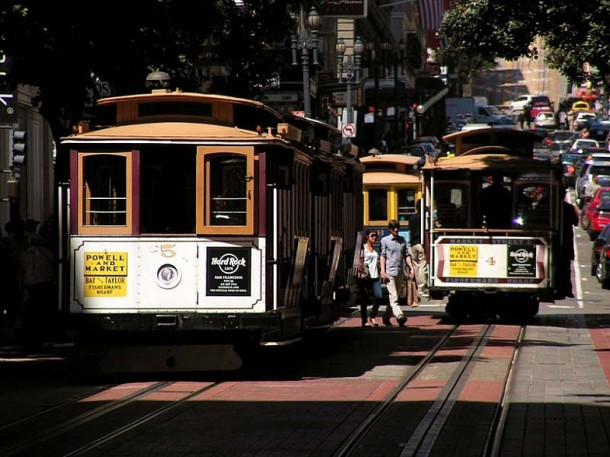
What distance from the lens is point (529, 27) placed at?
27.7m

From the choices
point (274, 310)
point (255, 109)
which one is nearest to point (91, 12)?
point (255, 109)

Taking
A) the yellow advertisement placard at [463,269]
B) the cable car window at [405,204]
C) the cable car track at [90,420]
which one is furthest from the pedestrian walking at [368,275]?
the cable car track at [90,420]

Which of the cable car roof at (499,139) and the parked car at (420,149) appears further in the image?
the parked car at (420,149)

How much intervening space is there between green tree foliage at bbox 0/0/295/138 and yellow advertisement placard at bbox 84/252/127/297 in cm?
416

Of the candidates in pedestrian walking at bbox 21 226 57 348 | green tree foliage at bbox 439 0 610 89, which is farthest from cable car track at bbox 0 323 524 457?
green tree foliage at bbox 439 0 610 89

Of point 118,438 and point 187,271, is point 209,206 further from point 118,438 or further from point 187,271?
point 118,438

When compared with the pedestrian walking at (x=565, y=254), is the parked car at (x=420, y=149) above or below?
above

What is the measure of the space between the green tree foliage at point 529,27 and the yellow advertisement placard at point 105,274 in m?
11.0

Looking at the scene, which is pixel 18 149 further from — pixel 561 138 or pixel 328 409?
pixel 561 138

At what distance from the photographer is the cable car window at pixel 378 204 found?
3469 cm

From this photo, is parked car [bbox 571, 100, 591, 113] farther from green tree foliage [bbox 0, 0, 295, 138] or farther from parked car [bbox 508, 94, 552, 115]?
green tree foliage [bbox 0, 0, 295, 138]

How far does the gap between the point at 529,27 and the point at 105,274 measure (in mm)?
12621

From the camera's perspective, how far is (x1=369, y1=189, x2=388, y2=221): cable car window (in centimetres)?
3469

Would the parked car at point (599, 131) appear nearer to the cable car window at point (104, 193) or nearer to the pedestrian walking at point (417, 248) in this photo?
the pedestrian walking at point (417, 248)
